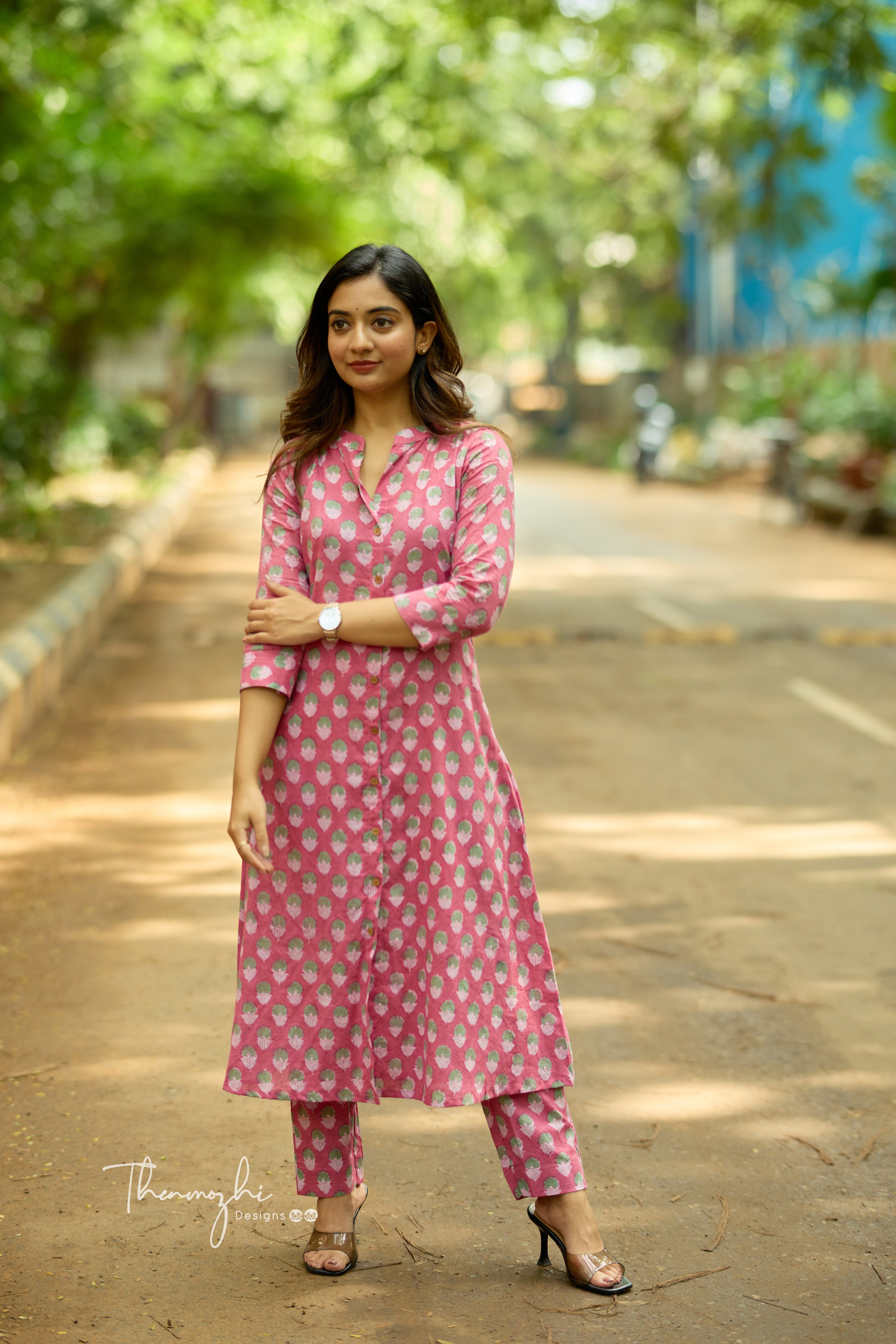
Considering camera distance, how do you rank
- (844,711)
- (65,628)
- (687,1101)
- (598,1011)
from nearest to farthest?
(687,1101)
(598,1011)
(844,711)
(65,628)

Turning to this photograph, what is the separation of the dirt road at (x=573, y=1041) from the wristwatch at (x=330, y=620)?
1236 millimetres

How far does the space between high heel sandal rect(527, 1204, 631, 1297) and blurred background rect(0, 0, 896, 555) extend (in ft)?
6.70

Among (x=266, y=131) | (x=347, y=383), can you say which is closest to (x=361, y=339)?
(x=347, y=383)

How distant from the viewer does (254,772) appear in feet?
9.82

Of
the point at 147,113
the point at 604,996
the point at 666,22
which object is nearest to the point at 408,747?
the point at 604,996

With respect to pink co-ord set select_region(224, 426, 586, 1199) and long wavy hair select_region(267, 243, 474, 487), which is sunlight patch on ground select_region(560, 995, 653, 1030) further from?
long wavy hair select_region(267, 243, 474, 487)

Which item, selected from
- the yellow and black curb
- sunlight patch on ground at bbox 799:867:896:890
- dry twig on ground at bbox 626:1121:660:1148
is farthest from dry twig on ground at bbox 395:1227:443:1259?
the yellow and black curb

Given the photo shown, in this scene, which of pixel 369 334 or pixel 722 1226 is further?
pixel 722 1226

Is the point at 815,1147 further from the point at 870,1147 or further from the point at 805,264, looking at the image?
the point at 805,264

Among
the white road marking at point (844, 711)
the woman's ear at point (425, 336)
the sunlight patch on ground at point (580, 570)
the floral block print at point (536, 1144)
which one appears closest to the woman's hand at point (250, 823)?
the floral block print at point (536, 1144)

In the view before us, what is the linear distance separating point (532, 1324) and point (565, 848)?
3.33m

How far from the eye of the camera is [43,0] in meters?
12.8

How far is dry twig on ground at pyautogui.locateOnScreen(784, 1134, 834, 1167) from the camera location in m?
3.68

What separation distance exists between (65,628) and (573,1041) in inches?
247
